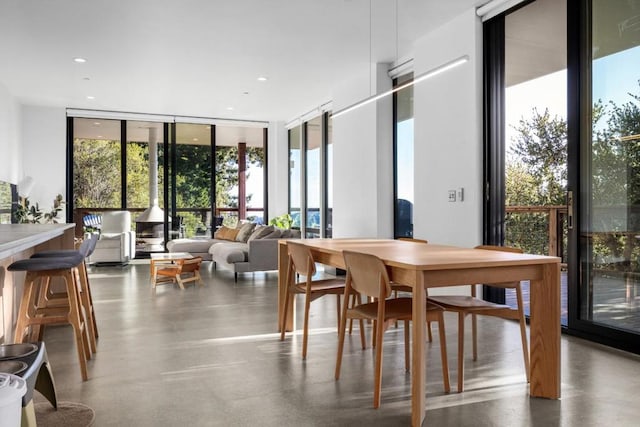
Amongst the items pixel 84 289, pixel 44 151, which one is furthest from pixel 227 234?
pixel 84 289

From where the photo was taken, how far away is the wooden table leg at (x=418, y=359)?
2.25 metres

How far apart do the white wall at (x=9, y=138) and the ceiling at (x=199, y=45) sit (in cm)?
22

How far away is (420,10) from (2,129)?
6.23 meters

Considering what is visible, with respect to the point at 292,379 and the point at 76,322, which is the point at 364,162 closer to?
the point at 292,379

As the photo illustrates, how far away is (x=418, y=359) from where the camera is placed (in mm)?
2279

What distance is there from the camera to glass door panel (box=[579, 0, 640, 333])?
3.43 metres

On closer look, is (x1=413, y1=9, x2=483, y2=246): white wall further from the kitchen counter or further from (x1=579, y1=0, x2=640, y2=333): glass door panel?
the kitchen counter

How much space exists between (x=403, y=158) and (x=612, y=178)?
303cm

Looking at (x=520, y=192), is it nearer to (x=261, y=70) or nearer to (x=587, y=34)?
(x=587, y=34)

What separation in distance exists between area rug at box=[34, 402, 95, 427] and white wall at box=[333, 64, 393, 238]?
455 centimetres

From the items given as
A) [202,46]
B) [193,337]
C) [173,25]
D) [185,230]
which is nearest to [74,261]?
[193,337]

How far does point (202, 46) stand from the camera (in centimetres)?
561

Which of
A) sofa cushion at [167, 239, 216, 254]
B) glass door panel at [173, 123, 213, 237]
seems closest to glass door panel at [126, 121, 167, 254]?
glass door panel at [173, 123, 213, 237]

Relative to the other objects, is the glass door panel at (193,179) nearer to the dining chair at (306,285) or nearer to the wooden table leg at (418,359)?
the dining chair at (306,285)
